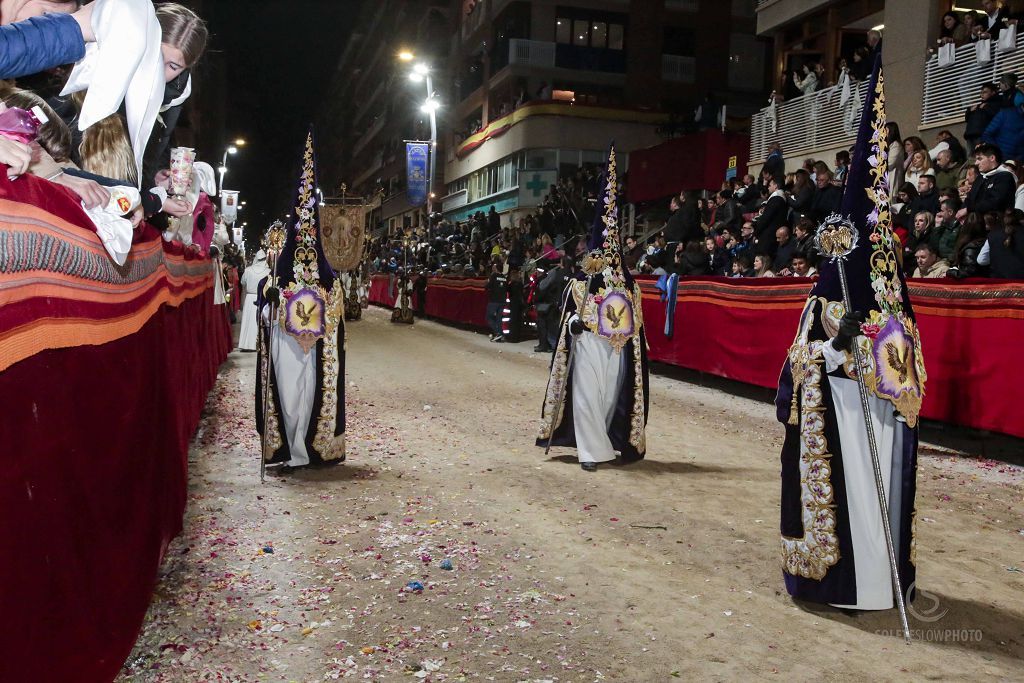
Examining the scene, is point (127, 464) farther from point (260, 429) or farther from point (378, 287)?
point (378, 287)

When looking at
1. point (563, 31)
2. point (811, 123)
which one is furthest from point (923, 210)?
point (563, 31)

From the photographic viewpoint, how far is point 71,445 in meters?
2.62

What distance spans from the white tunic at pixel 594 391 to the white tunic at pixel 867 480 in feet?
10.5

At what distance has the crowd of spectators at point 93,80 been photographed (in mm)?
2586

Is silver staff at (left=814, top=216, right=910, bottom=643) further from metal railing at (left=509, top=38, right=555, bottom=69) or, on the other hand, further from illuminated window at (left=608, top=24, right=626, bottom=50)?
illuminated window at (left=608, top=24, right=626, bottom=50)

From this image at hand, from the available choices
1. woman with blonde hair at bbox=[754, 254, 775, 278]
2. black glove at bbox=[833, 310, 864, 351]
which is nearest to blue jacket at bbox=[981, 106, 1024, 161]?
woman with blonde hair at bbox=[754, 254, 775, 278]

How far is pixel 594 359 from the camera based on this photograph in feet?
24.9

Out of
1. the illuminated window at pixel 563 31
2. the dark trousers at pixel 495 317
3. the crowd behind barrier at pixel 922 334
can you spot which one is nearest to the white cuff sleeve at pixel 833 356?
the crowd behind barrier at pixel 922 334

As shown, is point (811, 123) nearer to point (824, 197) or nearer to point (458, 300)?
point (824, 197)

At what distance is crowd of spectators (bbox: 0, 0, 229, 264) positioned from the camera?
2.59 meters

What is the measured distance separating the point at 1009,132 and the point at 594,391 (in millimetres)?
8323

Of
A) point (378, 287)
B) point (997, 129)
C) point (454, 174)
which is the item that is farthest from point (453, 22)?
point (997, 129)

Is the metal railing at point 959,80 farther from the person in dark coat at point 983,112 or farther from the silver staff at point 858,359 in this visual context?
the silver staff at point 858,359

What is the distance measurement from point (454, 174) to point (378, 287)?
9.85m
